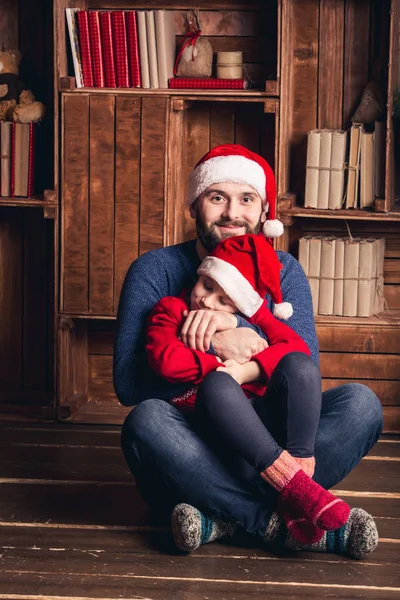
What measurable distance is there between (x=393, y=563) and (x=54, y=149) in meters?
1.91

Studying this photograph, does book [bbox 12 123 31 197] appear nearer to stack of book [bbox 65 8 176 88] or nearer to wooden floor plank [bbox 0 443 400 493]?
stack of book [bbox 65 8 176 88]

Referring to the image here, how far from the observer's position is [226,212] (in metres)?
2.47

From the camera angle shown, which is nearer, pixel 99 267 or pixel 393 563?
pixel 393 563

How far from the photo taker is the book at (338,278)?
3480mm

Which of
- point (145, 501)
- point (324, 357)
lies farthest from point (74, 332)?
point (145, 501)

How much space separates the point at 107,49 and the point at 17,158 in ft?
1.70

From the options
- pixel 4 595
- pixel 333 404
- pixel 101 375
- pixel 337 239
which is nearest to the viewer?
pixel 4 595

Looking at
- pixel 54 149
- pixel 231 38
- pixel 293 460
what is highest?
pixel 231 38

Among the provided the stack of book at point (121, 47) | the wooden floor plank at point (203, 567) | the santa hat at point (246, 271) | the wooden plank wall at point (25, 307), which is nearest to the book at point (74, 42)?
the stack of book at point (121, 47)

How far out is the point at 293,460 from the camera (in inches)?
84.7

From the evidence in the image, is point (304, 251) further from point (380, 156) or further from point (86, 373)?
point (86, 373)

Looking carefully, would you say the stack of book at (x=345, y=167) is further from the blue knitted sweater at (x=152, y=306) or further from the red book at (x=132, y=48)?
the blue knitted sweater at (x=152, y=306)

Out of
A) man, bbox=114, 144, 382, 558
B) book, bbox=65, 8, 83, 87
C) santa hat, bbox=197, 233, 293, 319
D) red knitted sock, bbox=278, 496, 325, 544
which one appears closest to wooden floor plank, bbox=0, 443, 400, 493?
man, bbox=114, 144, 382, 558

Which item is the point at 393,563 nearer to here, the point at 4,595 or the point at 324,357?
the point at 4,595
